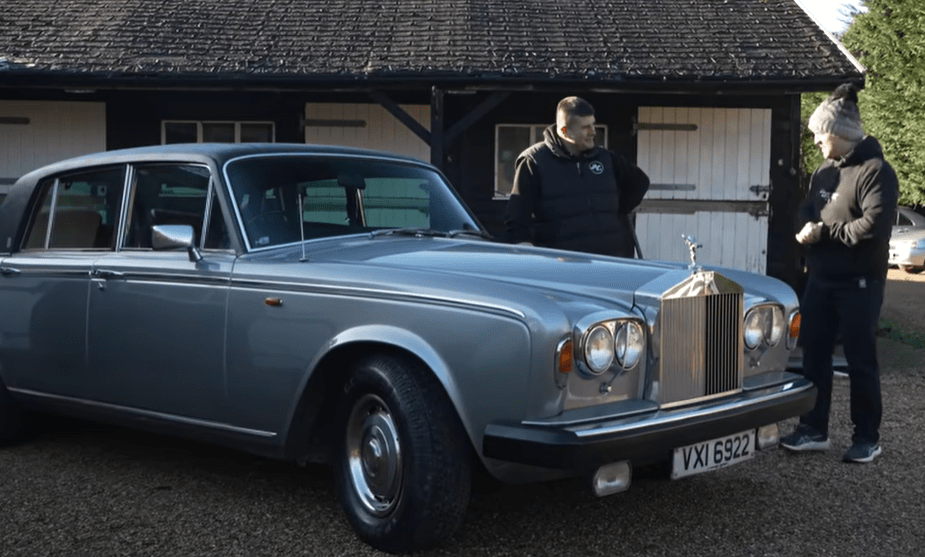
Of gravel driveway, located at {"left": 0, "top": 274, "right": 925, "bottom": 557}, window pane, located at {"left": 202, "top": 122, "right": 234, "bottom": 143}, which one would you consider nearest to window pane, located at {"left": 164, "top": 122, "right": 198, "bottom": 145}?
window pane, located at {"left": 202, "top": 122, "right": 234, "bottom": 143}

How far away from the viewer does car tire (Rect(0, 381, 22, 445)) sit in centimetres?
534

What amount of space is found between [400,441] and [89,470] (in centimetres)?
214

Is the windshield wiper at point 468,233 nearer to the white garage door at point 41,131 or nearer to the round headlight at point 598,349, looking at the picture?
the round headlight at point 598,349

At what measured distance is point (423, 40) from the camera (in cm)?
1262

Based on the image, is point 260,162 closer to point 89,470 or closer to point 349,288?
point 349,288

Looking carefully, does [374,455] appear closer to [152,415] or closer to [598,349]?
[598,349]

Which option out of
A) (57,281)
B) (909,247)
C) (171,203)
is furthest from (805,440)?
(909,247)

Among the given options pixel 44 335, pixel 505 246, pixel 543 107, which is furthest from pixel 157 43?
pixel 505 246

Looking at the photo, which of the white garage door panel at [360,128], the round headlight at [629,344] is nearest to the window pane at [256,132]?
the white garage door panel at [360,128]

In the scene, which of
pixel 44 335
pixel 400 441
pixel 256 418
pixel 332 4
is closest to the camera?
pixel 400 441

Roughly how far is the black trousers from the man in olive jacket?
115 cm

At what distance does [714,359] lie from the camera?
3.92 meters

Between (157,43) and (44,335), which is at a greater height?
(157,43)

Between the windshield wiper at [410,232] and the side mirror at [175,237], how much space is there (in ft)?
2.59
